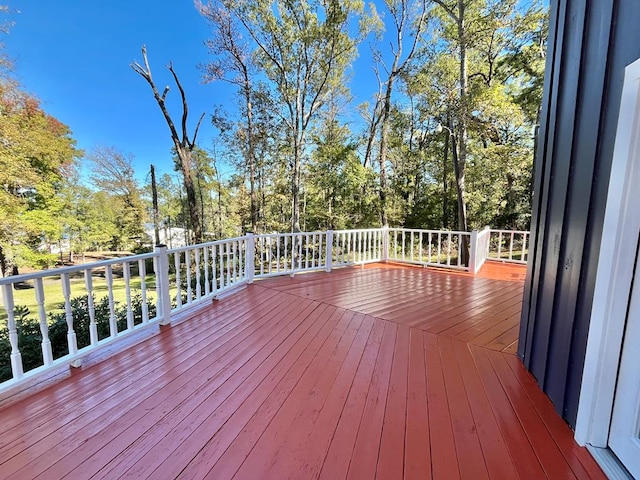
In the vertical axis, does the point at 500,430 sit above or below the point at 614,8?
below

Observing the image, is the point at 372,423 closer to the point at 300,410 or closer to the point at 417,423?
the point at 417,423

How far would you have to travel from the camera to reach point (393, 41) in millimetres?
9609

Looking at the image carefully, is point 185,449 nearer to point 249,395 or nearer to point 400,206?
point 249,395

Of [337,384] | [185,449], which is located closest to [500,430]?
[337,384]

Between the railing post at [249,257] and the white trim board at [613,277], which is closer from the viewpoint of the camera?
the white trim board at [613,277]

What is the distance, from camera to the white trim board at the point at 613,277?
115 cm

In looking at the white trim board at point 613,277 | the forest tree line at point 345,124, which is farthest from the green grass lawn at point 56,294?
the white trim board at point 613,277

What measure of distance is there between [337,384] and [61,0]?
14.7m

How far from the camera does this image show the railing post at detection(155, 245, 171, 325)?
276 centimetres

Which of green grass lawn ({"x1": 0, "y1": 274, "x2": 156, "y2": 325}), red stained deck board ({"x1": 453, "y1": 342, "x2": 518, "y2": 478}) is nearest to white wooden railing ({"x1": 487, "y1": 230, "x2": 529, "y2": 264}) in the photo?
red stained deck board ({"x1": 453, "y1": 342, "x2": 518, "y2": 478})

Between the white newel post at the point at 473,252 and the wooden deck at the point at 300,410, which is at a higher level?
the white newel post at the point at 473,252

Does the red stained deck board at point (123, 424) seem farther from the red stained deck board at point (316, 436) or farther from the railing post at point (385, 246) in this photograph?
the railing post at point (385, 246)

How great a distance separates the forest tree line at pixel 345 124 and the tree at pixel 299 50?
0.04 meters

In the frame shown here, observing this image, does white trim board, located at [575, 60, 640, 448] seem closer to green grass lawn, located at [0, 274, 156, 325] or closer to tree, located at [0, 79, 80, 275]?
green grass lawn, located at [0, 274, 156, 325]
